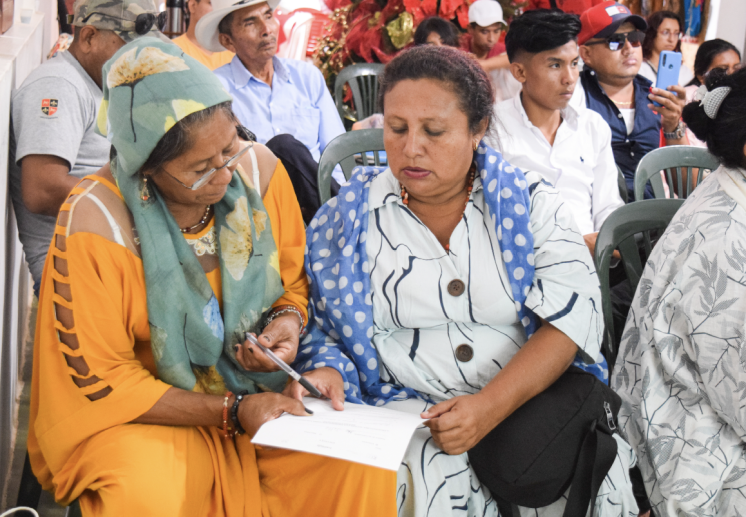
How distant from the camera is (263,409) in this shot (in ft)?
4.72

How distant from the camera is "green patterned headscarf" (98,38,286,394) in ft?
4.74

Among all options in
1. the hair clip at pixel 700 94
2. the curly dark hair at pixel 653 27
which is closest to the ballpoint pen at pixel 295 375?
the hair clip at pixel 700 94

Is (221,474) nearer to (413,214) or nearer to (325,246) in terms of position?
(325,246)

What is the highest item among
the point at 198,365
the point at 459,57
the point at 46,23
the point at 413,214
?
the point at 46,23

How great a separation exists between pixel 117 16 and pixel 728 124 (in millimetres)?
1968

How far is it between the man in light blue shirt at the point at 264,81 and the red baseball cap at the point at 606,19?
141 centimetres

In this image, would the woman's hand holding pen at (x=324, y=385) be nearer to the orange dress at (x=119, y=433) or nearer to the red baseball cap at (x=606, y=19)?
the orange dress at (x=119, y=433)

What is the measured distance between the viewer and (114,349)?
1474 millimetres

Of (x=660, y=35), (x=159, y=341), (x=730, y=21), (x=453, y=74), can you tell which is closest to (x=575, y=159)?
(x=453, y=74)

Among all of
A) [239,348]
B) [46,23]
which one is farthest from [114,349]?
[46,23]

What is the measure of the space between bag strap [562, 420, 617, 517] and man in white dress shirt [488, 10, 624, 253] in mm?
1528

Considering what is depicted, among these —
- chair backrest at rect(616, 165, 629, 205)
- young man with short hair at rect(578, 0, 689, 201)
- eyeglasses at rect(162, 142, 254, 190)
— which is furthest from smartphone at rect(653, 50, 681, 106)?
eyeglasses at rect(162, 142, 254, 190)

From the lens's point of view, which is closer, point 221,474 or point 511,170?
point 221,474

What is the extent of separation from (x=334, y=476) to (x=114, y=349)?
1.82 ft
